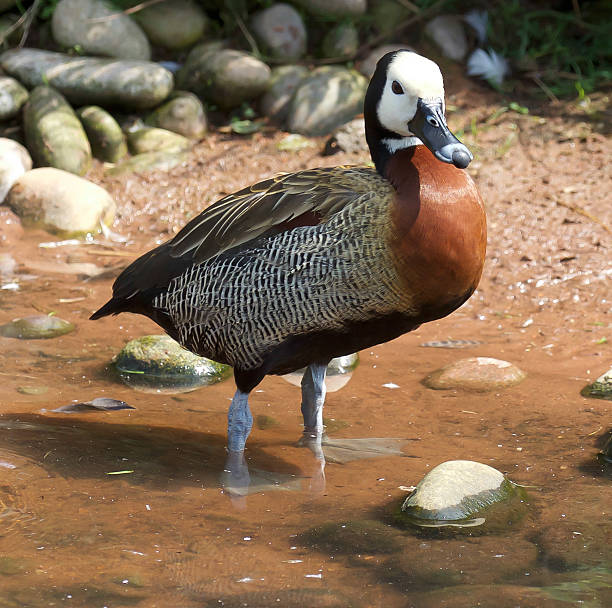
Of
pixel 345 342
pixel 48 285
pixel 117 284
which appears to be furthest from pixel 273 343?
pixel 48 285

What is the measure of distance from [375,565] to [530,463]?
42.2 inches

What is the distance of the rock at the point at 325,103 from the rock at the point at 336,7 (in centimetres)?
77

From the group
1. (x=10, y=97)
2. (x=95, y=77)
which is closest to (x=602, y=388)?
(x=95, y=77)

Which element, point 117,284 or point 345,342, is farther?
point 117,284

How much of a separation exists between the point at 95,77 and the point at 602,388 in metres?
→ 5.02

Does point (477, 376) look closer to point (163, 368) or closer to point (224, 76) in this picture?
point (163, 368)

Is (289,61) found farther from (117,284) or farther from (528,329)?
(117,284)

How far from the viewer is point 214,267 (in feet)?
13.0

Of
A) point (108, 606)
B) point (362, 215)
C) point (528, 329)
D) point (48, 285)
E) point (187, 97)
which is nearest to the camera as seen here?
point (108, 606)

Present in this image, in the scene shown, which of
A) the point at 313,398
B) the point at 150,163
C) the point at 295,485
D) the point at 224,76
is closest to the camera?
the point at 295,485

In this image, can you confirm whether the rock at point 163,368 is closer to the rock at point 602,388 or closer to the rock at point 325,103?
the rock at point 602,388

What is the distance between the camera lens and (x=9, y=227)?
6.95 meters

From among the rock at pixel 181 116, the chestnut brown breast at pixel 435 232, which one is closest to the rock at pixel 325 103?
the rock at pixel 181 116

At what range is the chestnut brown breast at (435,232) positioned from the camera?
11.6ft
